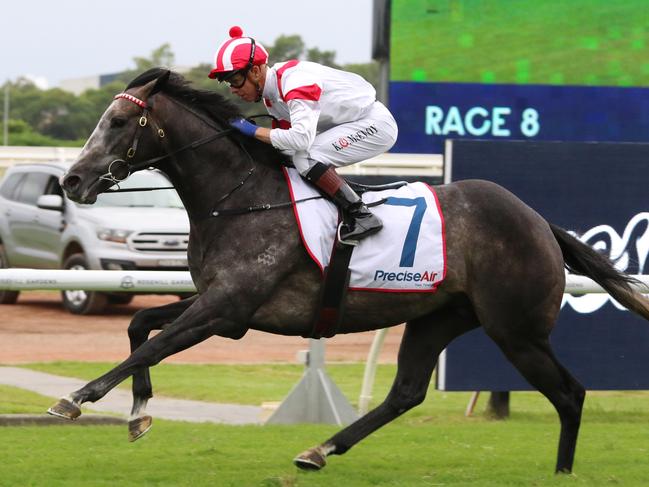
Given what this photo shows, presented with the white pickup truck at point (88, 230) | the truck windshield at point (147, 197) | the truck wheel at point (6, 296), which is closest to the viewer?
the white pickup truck at point (88, 230)

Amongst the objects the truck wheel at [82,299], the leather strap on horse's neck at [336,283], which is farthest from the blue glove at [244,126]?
the truck wheel at [82,299]

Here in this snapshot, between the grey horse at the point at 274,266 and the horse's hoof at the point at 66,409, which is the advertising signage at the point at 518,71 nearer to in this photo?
the grey horse at the point at 274,266

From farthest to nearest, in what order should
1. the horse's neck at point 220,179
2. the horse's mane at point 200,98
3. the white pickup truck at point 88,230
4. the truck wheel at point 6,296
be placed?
1. the truck wheel at point 6,296
2. the white pickup truck at point 88,230
3. the horse's mane at point 200,98
4. the horse's neck at point 220,179

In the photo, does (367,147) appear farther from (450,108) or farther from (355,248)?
(450,108)

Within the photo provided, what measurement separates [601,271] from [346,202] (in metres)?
1.57

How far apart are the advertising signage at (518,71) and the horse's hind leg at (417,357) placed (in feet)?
17.5

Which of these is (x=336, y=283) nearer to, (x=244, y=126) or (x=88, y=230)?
(x=244, y=126)

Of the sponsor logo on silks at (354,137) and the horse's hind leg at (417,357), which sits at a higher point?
the sponsor logo on silks at (354,137)

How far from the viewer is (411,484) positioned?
20.5 ft

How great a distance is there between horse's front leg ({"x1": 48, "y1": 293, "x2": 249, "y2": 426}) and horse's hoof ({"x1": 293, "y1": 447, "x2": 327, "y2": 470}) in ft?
2.59

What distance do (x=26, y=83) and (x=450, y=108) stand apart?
73636mm

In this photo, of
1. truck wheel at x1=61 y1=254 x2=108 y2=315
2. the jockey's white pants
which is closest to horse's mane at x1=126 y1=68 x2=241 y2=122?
the jockey's white pants

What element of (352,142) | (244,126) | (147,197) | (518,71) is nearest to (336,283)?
(352,142)

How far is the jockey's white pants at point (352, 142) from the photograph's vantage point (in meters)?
6.46
